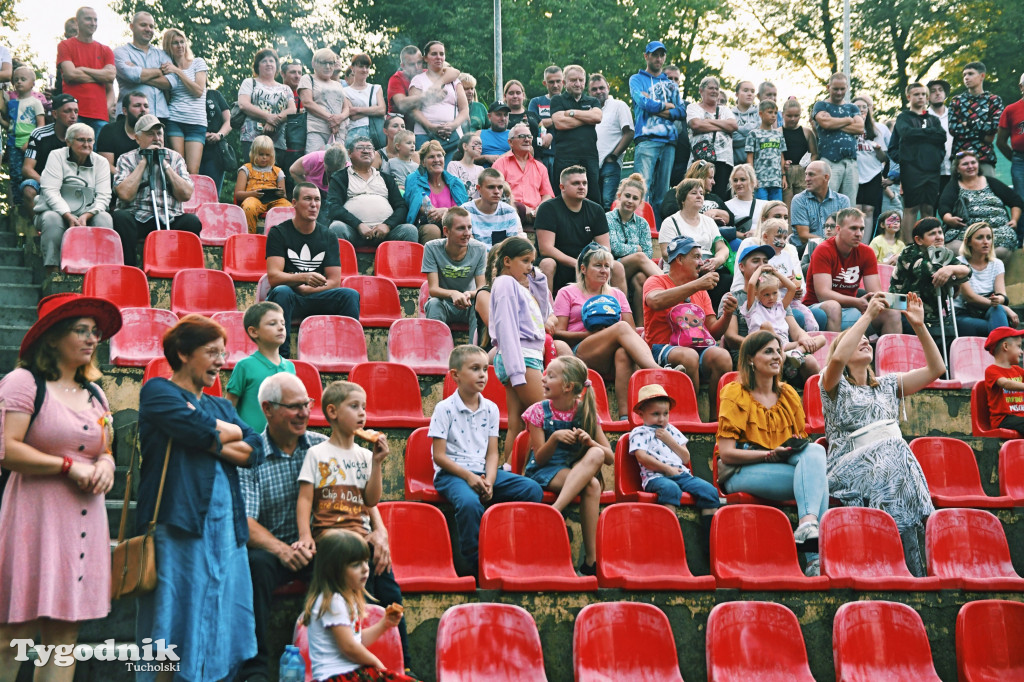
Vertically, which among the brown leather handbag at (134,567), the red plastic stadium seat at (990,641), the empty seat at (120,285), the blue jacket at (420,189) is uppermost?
the blue jacket at (420,189)

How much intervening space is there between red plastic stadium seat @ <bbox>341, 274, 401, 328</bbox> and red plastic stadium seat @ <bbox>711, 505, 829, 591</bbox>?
3.12 meters

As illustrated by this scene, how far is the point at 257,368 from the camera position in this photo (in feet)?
16.5

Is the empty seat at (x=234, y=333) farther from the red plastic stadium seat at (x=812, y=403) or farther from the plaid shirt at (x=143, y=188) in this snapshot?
the red plastic stadium seat at (x=812, y=403)

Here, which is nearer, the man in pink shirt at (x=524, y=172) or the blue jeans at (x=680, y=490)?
the blue jeans at (x=680, y=490)

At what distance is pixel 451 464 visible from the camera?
17.1ft

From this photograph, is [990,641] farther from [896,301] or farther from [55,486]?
[55,486]

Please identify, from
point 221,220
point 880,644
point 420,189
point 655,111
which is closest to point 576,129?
point 655,111

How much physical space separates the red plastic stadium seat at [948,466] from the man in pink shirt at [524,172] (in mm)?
4151

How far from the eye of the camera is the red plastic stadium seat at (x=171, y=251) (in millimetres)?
7625

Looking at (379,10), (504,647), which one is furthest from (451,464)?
(379,10)

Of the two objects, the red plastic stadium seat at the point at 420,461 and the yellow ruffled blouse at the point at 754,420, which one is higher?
the yellow ruffled blouse at the point at 754,420

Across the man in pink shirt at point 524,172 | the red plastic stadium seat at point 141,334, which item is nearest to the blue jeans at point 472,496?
the red plastic stadium seat at point 141,334

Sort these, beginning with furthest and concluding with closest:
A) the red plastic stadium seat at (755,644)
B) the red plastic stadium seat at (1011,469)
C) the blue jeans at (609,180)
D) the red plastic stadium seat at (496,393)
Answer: the blue jeans at (609,180)
the red plastic stadium seat at (496,393)
the red plastic stadium seat at (1011,469)
the red plastic stadium seat at (755,644)

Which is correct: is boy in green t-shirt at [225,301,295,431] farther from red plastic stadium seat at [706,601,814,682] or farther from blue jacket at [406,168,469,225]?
blue jacket at [406,168,469,225]
